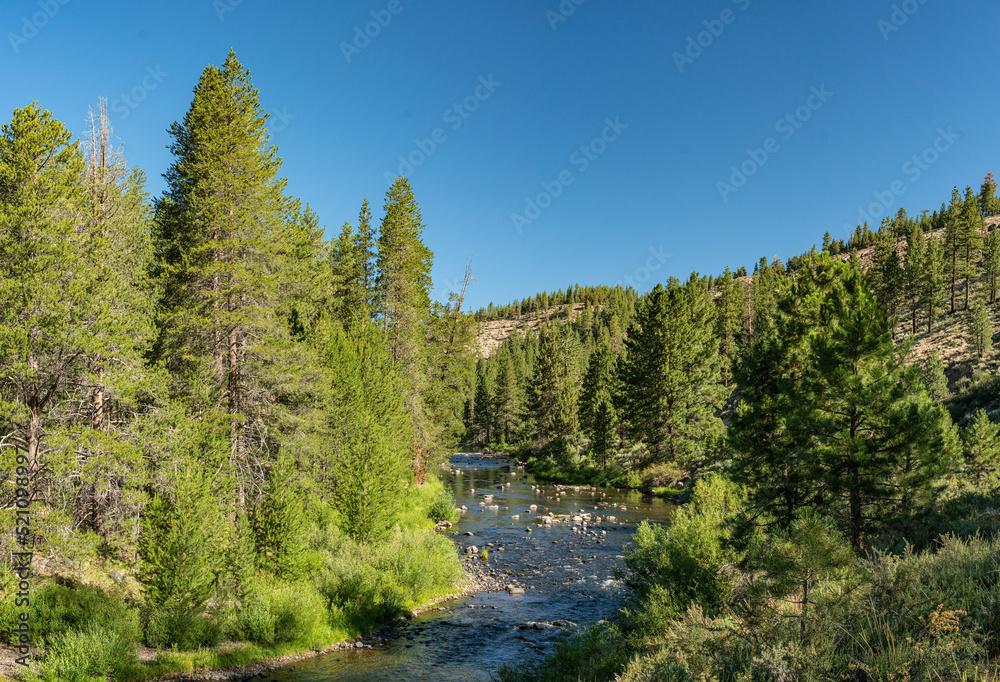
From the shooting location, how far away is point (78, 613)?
12.6 meters

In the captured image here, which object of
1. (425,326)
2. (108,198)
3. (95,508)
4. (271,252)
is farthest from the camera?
(425,326)

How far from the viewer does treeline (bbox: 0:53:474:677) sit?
13492 mm

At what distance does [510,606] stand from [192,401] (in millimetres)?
13499

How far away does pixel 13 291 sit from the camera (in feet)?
42.4

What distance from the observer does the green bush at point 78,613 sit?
12078 mm

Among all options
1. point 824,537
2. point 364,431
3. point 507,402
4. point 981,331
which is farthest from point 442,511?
point 981,331

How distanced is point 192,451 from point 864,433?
2051cm

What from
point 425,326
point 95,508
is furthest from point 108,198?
point 425,326

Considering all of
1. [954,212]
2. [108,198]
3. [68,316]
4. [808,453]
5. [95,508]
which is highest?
[954,212]

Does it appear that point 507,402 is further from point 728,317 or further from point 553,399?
point 728,317

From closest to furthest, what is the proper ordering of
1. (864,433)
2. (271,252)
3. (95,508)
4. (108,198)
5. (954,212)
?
1. (864,433)
2. (95,508)
3. (108,198)
4. (271,252)
5. (954,212)

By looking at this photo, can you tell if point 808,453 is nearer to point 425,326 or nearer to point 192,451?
point 192,451

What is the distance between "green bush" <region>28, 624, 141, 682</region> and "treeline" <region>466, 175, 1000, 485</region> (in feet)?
67.3

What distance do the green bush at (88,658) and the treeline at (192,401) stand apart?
0.23m
